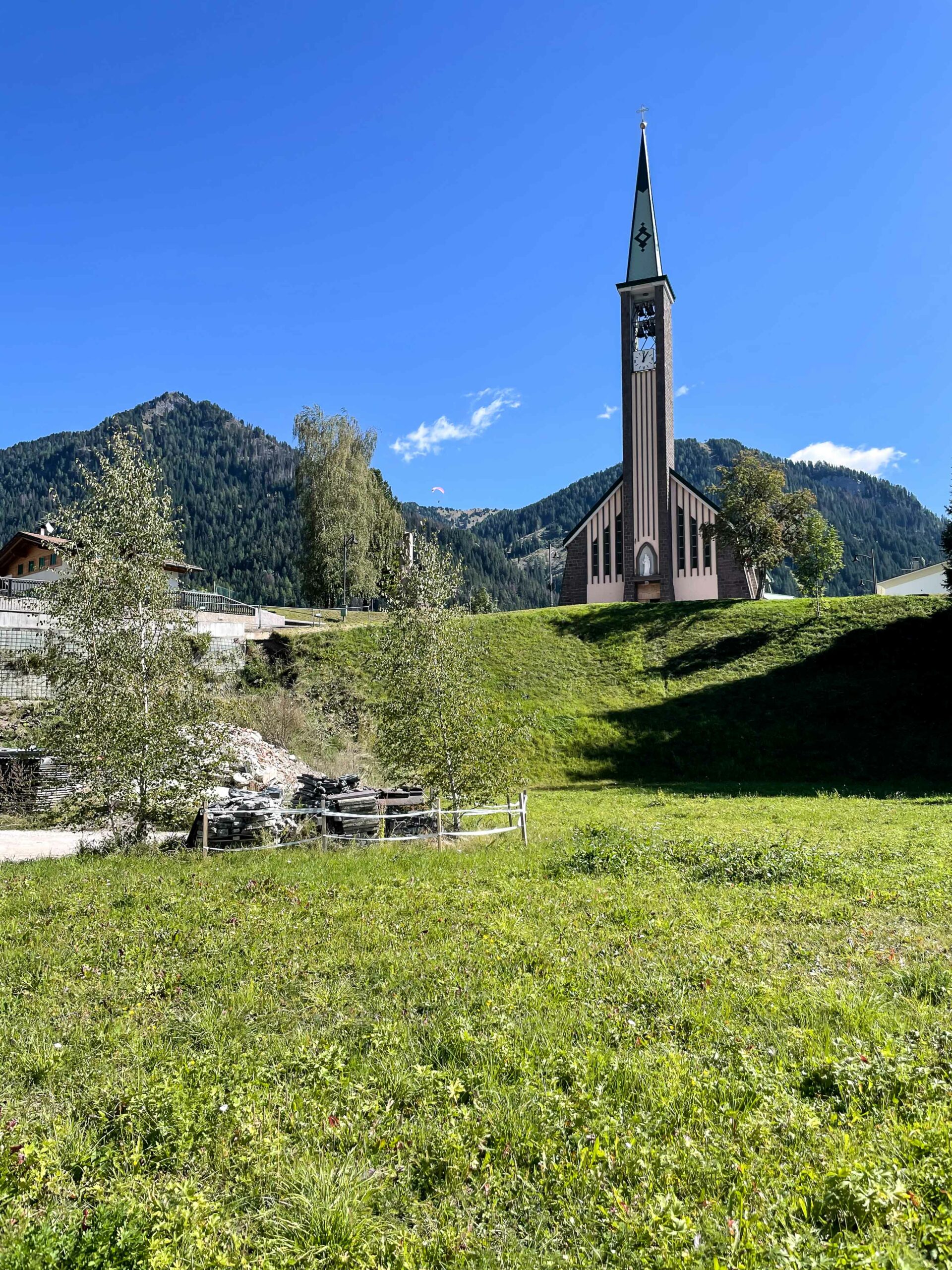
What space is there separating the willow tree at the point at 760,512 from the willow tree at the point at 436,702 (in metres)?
27.5

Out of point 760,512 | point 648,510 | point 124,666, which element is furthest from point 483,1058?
point 648,510

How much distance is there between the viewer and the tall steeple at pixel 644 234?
161 feet

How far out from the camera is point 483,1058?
5164mm

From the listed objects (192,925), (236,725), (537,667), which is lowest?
(192,925)

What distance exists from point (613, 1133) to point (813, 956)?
3819 millimetres

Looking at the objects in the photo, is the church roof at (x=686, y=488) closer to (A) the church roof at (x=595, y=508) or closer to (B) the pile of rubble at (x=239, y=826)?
(A) the church roof at (x=595, y=508)

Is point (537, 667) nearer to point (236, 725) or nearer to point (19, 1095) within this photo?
point (236, 725)

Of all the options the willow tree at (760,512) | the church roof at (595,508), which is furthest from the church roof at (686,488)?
the willow tree at (760,512)

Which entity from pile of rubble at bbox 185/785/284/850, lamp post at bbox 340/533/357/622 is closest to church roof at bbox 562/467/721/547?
lamp post at bbox 340/533/357/622

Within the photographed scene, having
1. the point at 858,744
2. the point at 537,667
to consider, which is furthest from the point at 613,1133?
the point at 537,667

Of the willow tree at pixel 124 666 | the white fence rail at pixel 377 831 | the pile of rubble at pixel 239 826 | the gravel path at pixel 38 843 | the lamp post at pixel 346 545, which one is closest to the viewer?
the white fence rail at pixel 377 831

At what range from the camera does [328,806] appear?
15.6 metres

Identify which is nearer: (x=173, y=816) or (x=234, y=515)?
(x=173, y=816)

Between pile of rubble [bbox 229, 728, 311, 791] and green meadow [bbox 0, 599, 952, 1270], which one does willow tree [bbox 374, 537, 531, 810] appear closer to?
green meadow [bbox 0, 599, 952, 1270]
